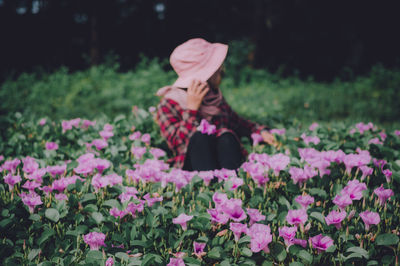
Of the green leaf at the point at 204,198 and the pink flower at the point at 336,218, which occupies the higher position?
the pink flower at the point at 336,218

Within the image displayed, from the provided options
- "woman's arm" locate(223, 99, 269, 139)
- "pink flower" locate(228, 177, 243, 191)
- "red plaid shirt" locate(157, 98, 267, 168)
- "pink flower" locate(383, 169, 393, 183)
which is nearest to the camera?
"pink flower" locate(228, 177, 243, 191)

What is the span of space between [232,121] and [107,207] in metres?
1.58

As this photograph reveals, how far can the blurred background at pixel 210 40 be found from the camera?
6730 millimetres

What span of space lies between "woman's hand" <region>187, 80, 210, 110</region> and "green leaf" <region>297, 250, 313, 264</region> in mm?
1451

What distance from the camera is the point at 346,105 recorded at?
7031 mm

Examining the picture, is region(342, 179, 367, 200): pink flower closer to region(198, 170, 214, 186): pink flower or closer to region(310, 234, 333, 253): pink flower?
region(310, 234, 333, 253): pink flower

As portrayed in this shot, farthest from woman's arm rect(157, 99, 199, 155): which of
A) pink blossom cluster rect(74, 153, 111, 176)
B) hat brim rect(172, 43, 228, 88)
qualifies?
pink blossom cluster rect(74, 153, 111, 176)

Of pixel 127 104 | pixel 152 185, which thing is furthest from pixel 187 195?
pixel 127 104

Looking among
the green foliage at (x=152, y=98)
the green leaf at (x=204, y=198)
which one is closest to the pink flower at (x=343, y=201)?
the green leaf at (x=204, y=198)

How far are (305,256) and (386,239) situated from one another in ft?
1.23

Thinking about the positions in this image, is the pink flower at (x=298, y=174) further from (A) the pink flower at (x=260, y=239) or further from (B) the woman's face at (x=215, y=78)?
(B) the woman's face at (x=215, y=78)

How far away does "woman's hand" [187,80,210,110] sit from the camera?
256 centimetres

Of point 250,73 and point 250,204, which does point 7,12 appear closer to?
point 250,73

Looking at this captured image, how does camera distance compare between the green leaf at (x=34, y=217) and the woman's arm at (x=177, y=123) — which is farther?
the woman's arm at (x=177, y=123)
